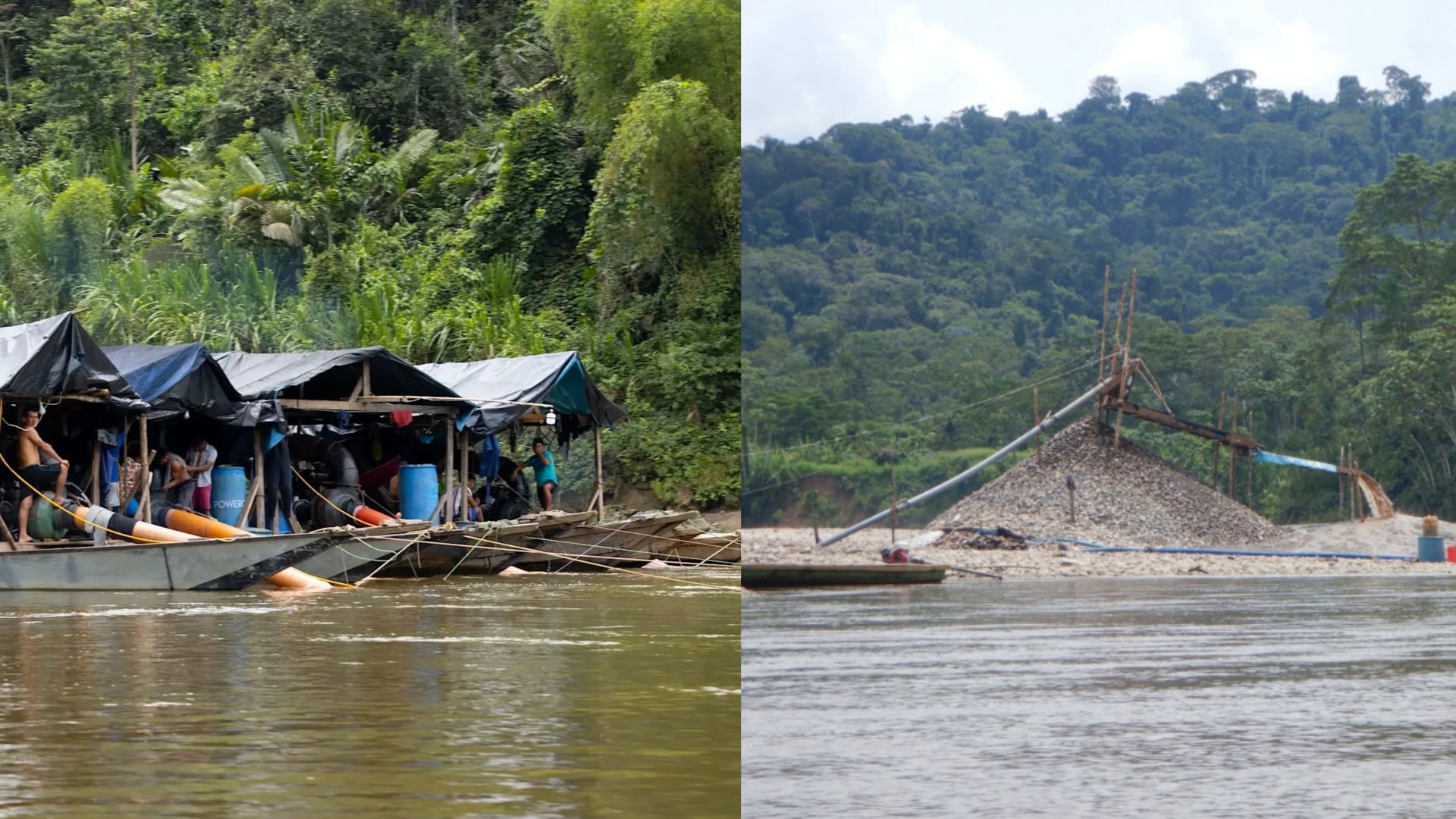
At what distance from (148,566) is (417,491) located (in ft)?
11.5

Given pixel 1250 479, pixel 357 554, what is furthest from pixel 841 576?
pixel 1250 479

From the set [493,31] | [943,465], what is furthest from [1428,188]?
[493,31]

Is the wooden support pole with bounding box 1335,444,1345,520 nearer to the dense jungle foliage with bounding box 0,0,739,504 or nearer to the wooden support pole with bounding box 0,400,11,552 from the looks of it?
the dense jungle foliage with bounding box 0,0,739,504

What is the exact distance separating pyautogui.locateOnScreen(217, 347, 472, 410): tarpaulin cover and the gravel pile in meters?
19.4

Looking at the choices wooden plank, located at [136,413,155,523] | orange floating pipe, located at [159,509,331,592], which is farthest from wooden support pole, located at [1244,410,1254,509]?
wooden plank, located at [136,413,155,523]

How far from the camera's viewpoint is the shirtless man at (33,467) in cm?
1131

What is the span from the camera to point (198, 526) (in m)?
12.2

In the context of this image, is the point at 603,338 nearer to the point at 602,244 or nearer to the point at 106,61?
the point at 602,244

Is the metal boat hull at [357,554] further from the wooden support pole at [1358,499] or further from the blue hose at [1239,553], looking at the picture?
the wooden support pole at [1358,499]

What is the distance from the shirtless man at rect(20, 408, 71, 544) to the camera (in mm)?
11312

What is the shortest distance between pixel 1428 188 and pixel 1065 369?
31.7 feet

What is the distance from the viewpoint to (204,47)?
29.2m

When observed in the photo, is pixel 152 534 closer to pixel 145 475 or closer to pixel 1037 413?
pixel 145 475

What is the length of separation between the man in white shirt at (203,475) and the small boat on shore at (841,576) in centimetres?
1035
